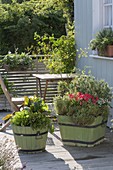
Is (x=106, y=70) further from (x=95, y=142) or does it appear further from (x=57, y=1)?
(x=57, y=1)

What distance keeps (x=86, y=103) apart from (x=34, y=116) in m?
0.69

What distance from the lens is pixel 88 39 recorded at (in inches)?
267

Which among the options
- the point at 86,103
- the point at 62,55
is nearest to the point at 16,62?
the point at 62,55

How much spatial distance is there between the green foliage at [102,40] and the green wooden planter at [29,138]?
1777 millimetres

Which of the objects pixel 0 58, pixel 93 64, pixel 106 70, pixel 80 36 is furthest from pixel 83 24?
pixel 0 58

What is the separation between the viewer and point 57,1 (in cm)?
983

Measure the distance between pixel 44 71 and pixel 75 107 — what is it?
3441mm

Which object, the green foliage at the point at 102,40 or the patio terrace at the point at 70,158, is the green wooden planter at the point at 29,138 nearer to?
the patio terrace at the point at 70,158

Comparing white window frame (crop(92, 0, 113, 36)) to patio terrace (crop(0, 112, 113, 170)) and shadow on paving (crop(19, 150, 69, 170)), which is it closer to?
patio terrace (crop(0, 112, 113, 170))

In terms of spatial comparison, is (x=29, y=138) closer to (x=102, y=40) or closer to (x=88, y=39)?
(x=102, y=40)

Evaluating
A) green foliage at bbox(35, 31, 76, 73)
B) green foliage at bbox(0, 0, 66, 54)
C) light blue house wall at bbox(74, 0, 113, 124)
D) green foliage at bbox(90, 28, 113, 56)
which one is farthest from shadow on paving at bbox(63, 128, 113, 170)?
green foliage at bbox(0, 0, 66, 54)

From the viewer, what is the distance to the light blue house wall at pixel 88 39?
19.9 ft

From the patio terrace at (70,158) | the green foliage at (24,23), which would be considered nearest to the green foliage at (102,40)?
the patio terrace at (70,158)

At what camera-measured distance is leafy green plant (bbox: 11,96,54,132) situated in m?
4.73
